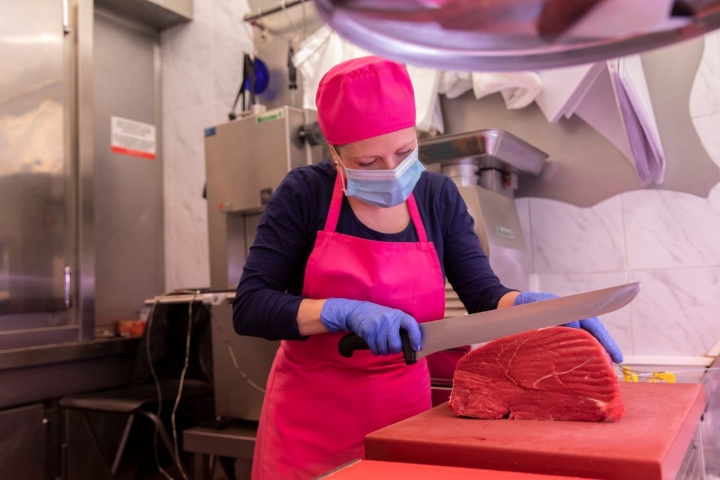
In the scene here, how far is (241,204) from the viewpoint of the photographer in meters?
3.09

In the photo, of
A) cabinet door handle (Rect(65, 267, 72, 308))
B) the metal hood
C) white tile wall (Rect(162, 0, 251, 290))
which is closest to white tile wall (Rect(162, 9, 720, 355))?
the metal hood

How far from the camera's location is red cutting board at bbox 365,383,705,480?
0.90 meters

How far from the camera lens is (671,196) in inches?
95.3

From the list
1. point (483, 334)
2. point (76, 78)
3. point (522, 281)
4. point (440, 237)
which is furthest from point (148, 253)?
point (483, 334)

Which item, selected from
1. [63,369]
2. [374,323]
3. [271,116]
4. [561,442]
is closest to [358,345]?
[374,323]

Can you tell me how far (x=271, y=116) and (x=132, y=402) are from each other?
1.38 metres

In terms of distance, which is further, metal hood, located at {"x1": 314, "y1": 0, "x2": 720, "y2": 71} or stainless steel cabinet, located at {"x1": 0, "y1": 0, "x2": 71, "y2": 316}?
stainless steel cabinet, located at {"x1": 0, "y1": 0, "x2": 71, "y2": 316}

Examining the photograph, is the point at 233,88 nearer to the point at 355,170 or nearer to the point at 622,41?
the point at 355,170

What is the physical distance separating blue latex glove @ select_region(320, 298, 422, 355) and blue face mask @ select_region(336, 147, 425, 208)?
0.28 meters

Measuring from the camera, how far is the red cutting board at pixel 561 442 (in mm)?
896

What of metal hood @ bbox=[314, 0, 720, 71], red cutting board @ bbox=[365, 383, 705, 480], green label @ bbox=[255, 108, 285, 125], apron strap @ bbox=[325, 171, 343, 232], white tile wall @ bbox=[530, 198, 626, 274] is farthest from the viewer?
green label @ bbox=[255, 108, 285, 125]

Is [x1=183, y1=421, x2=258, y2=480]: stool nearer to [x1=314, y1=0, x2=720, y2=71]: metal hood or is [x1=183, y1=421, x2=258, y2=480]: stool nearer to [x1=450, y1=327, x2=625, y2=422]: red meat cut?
[x1=450, y1=327, x2=625, y2=422]: red meat cut

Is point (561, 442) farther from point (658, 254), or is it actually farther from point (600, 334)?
point (658, 254)

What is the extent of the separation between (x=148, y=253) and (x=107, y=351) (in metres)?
0.88
